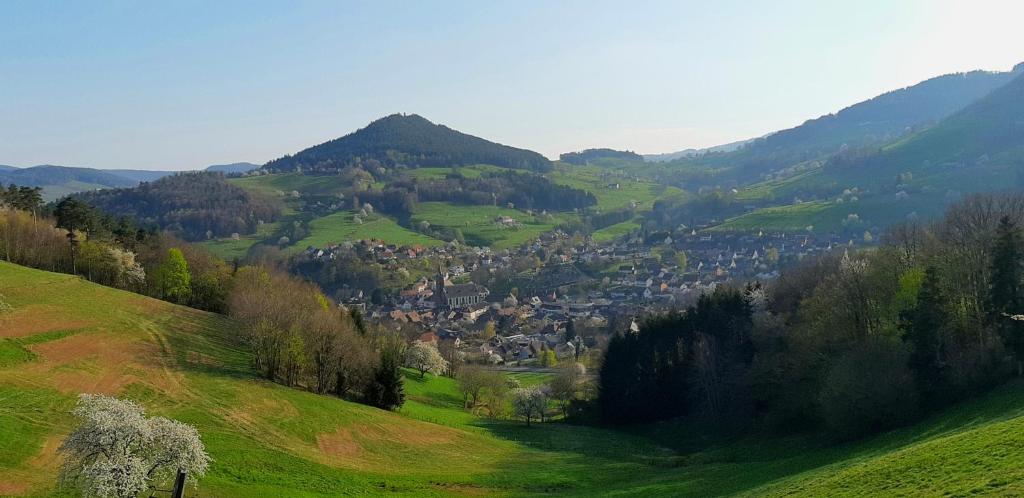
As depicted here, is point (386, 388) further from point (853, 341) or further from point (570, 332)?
point (570, 332)

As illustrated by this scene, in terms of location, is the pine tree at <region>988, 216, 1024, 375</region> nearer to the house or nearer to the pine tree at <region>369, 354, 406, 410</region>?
the pine tree at <region>369, 354, 406, 410</region>

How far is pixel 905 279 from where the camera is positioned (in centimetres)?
3909

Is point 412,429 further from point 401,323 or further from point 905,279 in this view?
point 401,323

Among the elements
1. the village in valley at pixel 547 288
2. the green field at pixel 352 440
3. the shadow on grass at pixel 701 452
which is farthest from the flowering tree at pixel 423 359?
the shadow on grass at pixel 701 452

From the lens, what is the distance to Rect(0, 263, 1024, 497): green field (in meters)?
21.0

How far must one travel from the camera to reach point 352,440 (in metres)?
37.1

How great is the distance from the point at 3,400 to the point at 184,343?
16.5 meters

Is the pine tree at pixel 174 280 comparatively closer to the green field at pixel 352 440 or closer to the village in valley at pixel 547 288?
the green field at pixel 352 440

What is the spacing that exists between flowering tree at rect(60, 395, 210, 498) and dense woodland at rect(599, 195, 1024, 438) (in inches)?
1193

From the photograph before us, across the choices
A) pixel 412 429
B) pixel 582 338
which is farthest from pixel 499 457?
pixel 582 338

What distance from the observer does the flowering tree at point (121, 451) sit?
1911 cm

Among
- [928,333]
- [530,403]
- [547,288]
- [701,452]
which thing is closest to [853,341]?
[928,333]

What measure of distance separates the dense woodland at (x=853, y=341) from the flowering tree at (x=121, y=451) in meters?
30.3

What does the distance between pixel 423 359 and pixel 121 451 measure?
2163 inches
